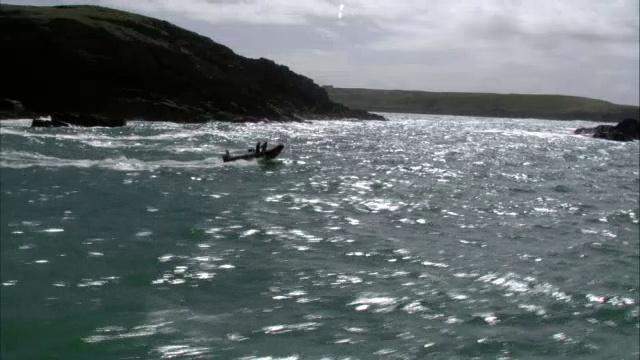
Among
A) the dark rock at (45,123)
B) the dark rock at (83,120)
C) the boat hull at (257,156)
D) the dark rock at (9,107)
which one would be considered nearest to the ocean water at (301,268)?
the boat hull at (257,156)

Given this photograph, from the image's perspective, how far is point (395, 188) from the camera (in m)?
38.2

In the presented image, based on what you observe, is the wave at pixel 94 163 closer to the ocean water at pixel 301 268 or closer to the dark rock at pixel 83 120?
the ocean water at pixel 301 268

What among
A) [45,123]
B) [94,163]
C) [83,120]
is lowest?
[94,163]

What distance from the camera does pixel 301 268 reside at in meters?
17.8

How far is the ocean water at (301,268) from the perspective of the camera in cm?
1249

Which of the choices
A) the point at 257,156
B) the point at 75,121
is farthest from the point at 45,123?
the point at 257,156

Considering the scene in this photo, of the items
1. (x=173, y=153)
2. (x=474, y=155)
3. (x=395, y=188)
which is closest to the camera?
(x=395, y=188)

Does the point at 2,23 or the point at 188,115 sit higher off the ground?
the point at 2,23

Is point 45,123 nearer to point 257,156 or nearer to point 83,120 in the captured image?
point 83,120

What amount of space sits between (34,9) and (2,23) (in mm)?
12847

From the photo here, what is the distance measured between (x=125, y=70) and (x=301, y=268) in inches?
3599

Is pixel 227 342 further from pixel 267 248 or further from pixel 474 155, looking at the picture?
pixel 474 155

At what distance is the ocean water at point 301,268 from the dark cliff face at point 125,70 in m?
58.7

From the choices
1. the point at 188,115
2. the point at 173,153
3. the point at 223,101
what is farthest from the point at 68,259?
the point at 223,101
